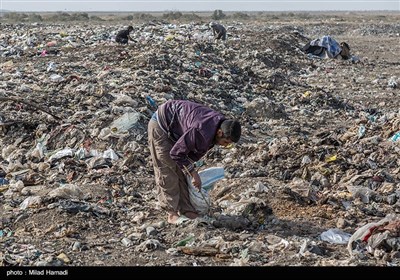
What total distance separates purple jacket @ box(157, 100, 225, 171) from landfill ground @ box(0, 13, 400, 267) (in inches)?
26.2

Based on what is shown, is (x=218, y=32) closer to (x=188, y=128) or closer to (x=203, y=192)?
(x=203, y=192)

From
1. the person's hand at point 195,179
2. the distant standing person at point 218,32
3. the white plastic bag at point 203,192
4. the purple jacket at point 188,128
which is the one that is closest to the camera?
the purple jacket at point 188,128

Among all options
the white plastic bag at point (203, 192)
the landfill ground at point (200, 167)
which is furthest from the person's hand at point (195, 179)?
the landfill ground at point (200, 167)

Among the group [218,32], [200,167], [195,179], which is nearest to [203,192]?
[195,179]

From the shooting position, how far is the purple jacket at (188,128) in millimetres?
4375

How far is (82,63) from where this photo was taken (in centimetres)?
1161

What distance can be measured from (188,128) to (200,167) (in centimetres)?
273

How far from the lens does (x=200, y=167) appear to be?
7.19 meters

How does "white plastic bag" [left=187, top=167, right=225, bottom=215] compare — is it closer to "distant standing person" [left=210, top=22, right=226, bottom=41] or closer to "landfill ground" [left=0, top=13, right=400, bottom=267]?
"landfill ground" [left=0, top=13, right=400, bottom=267]

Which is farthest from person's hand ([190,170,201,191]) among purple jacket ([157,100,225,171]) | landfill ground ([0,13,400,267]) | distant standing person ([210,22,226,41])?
distant standing person ([210,22,226,41])

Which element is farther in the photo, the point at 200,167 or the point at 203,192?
the point at 200,167

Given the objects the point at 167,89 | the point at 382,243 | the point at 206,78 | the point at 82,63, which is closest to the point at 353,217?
the point at 382,243

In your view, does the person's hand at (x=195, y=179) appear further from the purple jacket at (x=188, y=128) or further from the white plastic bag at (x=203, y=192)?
the white plastic bag at (x=203, y=192)

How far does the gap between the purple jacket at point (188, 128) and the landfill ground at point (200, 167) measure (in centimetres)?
67
